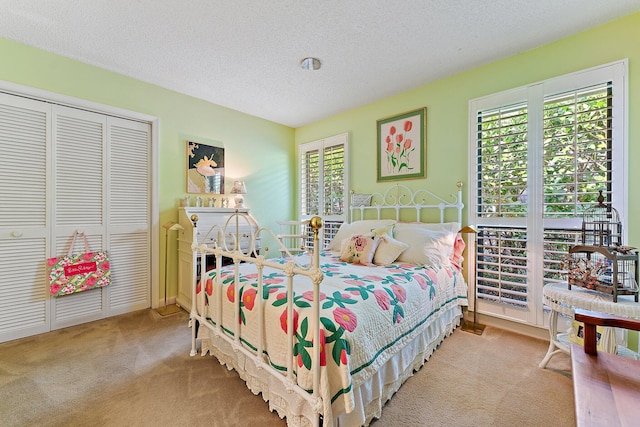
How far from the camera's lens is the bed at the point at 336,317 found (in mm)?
1233

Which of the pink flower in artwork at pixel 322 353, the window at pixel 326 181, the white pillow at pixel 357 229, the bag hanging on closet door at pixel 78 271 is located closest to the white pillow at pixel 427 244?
the white pillow at pixel 357 229

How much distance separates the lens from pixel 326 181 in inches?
165

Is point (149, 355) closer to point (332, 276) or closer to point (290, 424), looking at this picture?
point (290, 424)

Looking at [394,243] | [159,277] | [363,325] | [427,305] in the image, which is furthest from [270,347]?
[159,277]

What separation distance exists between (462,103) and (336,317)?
9.05 ft

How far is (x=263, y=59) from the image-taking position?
2600 millimetres

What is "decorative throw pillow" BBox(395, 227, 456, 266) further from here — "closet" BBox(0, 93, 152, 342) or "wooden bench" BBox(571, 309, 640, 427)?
"closet" BBox(0, 93, 152, 342)

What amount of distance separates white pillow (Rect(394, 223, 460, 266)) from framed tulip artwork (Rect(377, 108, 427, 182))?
0.81 m

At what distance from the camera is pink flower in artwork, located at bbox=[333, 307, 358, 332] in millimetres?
1290

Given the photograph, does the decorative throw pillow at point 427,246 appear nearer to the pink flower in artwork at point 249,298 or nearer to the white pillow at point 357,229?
the white pillow at point 357,229

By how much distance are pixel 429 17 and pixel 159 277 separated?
12.7 ft

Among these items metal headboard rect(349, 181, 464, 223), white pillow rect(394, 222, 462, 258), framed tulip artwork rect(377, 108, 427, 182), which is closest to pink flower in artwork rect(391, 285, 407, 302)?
white pillow rect(394, 222, 462, 258)

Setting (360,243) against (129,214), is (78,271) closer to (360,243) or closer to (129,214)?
(129,214)

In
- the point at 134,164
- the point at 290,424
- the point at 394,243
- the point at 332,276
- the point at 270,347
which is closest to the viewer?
the point at 290,424
